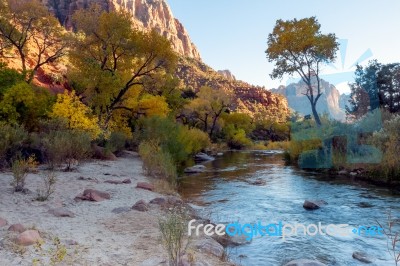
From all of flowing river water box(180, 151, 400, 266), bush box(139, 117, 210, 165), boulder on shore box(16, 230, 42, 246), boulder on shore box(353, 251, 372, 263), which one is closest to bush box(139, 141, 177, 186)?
flowing river water box(180, 151, 400, 266)

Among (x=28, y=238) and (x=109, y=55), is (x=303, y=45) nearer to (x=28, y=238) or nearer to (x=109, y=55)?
(x=109, y=55)

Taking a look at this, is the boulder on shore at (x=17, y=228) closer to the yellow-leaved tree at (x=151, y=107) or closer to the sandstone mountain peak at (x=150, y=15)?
the yellow-leaved tree at (x=151, y=107)

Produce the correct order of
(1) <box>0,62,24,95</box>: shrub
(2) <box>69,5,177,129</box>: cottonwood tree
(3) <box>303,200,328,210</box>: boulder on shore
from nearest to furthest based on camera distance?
(3) <box>303,200,328,210</box>: boulder on shore, (1) <box>0,62,24,95</box>: shrub, (2) <box>69,5,177,129</box>: cottonwood tree

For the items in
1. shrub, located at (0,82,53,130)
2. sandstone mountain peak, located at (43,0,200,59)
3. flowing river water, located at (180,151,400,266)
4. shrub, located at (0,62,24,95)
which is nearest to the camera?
flowing river water, located at (180,151,400,266)

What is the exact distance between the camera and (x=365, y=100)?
29.8 meters

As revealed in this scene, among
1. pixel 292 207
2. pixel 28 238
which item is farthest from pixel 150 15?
pixel 28 238

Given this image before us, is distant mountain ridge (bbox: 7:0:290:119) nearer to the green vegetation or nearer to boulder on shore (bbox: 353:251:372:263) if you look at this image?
the green vegetation

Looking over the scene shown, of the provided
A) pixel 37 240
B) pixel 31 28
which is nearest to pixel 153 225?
pixel 37 240

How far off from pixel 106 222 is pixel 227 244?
2805mm

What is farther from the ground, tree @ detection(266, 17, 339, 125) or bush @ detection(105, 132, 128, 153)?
tree @ detection(266, 17, 339, 125)

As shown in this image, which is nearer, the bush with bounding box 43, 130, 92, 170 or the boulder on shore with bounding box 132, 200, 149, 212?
the boulder on shore with bounding box 132, 200, 149, 212

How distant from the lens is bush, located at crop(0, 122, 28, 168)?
12.1 m

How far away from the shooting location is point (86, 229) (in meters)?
6.95

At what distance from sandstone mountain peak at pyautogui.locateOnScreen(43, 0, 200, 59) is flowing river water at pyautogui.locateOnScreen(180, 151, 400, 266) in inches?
3809
